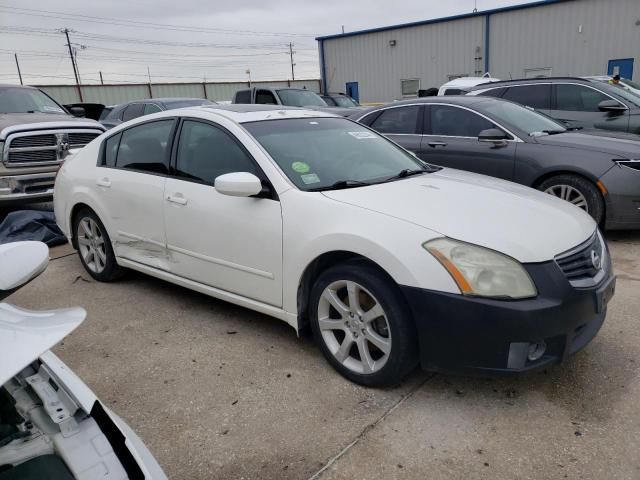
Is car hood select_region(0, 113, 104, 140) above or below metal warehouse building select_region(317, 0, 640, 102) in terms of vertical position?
below

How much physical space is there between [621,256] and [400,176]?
274 centimetres

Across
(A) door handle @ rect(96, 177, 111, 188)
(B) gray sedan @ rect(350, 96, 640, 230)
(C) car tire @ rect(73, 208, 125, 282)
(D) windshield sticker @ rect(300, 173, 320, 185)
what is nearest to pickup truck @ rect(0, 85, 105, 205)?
(C) car tire @ rect(73, 208, 125, 282)

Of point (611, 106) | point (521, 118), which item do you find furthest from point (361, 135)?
point (611, 106)

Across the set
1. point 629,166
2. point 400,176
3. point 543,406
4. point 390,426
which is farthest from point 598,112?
point 390,426

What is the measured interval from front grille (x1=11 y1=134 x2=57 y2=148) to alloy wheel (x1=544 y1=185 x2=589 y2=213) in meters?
6.51

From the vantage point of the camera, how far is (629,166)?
5.27m

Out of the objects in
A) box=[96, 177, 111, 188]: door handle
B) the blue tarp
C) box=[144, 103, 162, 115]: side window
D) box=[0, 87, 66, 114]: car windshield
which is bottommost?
the blue tarp

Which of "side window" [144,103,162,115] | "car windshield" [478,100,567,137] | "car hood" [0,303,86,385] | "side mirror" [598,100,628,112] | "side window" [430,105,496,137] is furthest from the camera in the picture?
"side window" [144,103,162,115]

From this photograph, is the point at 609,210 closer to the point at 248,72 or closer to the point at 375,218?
the point at 375,218

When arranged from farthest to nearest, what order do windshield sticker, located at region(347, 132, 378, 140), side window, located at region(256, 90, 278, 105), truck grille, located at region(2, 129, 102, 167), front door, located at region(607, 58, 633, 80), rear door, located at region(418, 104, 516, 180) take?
front door, located at region(607, 58, 633, 80) < side window, located at region(256, 90, 278, 105) < truck grille, located at region(2, 129, 102, 167) < rear door, located at region(418, 104, 516, 180) < windshield sticker, located at region(347, 132, 378, 140)

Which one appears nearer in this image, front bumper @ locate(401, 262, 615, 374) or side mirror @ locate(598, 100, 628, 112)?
front bumper @ locate(401, 262, 615, 374)

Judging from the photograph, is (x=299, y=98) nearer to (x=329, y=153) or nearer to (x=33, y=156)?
(x=33, y=156)

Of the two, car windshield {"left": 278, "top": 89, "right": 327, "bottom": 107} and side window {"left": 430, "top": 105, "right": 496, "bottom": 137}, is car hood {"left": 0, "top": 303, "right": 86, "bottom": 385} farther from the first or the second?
car windshield {"left": 278, "top": 89, "right": 327, "bottom": 107}

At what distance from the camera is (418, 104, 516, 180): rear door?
587 centimetres
